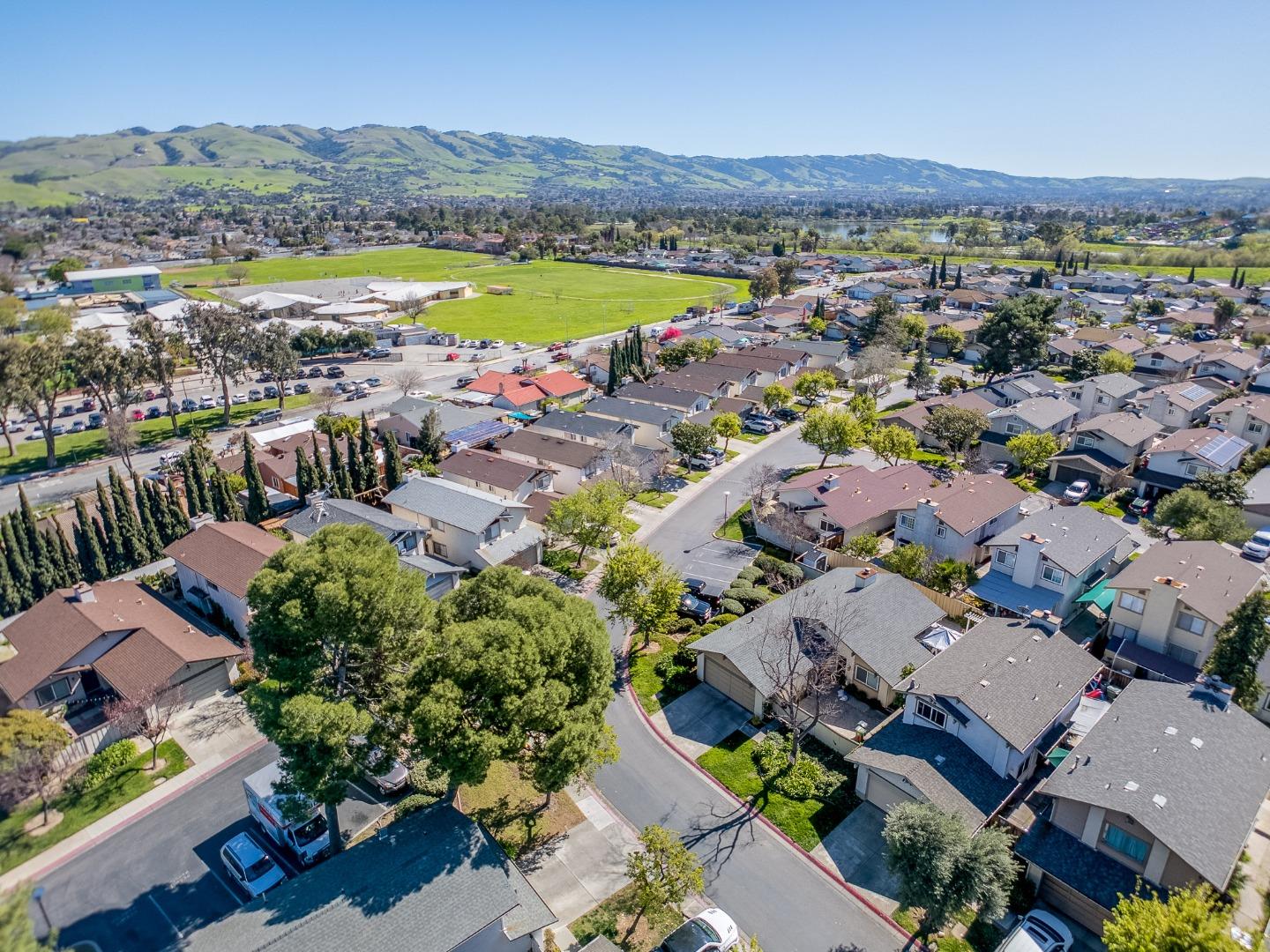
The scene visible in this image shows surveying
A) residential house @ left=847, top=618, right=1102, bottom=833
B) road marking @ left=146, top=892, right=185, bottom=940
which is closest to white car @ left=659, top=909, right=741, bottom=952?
residential house @ left=847, top=618, right=1102, bottom=833

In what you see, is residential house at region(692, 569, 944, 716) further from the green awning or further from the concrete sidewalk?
the concrete sidewalk

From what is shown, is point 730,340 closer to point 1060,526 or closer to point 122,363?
point 1060,526

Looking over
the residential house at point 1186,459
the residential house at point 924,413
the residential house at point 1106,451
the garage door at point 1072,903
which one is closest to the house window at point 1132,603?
the garage door at point 1072,903

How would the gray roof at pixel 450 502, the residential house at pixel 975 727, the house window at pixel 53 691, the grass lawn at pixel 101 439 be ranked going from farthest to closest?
the grass lawn at pixel 101 439 < the gray roof at pixel 450 502 < the house window at pixel 53 691 < the residential house at pixel 975 727

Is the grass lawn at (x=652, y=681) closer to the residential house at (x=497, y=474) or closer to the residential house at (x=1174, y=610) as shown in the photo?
the residential house at (x=497, y=474)

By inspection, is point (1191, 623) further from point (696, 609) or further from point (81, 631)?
point (81, 631)

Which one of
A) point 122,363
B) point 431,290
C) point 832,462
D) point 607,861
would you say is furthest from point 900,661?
point 431,290
